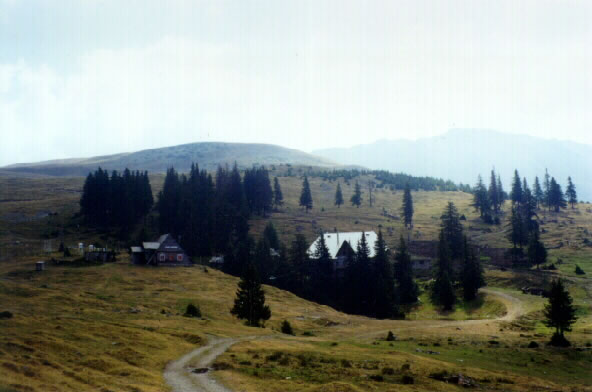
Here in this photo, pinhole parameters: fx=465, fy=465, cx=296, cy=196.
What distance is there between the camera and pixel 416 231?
597 feet

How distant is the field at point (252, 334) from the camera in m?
35.8

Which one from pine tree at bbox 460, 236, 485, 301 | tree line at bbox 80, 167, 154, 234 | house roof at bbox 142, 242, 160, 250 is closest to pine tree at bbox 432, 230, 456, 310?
pine tree at bbox 460, 236, 485, 301

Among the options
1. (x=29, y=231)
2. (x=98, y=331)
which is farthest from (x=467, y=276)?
(x=29, y=231)

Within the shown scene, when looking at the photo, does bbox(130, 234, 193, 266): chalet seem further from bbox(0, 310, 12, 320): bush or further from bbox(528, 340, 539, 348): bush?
bbox(528, 340, 539, 348): bush

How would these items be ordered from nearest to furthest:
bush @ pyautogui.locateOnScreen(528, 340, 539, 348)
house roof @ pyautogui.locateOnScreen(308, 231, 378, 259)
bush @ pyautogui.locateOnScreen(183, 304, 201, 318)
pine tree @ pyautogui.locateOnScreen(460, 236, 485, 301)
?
bush @ pyautogui.locateOnScreen(528, 340, 539, 348) → bush @ pyautogui.locateOnScreen(183, 304, 201, 318) → pine tree @ pyautogui.locateOnScreen(460, 236, 485, 301) → house roof @ pyautogui.locateOnScreen(308, 231, 378, 259)

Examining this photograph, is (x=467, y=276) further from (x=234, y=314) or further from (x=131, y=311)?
(x=131, y=311)

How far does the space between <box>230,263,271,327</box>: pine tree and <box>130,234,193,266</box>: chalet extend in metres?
47.6

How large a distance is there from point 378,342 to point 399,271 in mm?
60898

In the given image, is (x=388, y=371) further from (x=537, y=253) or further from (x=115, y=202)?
(x=115, y=202)

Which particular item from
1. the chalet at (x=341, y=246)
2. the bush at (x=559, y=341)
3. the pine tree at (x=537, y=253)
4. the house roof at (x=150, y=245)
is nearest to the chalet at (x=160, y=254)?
the house roof at (x=150, y=245)

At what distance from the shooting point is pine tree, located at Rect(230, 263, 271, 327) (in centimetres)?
6900

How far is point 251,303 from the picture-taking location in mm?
69188

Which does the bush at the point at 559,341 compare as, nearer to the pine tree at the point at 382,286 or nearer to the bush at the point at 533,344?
the bush at the point at 533,344

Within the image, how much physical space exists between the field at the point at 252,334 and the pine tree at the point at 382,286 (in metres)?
5.39
